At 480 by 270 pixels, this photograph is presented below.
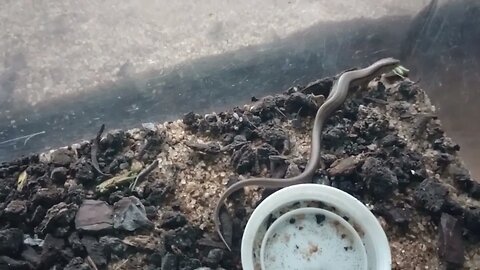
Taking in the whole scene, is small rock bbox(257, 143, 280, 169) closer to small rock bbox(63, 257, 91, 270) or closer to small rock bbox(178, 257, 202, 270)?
small rock bbox(178, 257, 202, 270)

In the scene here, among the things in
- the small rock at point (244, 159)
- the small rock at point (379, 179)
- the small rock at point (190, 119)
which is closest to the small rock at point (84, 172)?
the small rock at point (190, 119)

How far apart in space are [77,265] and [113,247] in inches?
5.3

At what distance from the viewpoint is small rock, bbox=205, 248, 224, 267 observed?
2.08 meters

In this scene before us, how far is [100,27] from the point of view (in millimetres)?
2799

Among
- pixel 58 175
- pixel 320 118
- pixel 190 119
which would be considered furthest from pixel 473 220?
pixel 58 175

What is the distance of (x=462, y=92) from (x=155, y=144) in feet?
4.42

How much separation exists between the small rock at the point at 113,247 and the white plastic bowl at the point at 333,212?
445 millimetres

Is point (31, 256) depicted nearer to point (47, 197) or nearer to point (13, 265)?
point (13, 265)

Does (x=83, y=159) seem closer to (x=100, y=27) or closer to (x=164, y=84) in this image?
(x=164, y=84)

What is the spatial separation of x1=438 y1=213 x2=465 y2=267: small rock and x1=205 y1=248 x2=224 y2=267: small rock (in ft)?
2.65

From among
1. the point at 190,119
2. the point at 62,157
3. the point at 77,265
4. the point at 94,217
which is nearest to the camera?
the point at 77,265

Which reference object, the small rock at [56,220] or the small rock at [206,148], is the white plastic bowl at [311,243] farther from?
the small rock at [56,220]

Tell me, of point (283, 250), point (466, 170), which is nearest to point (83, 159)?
point (283, 250)

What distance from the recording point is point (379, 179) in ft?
7.41
